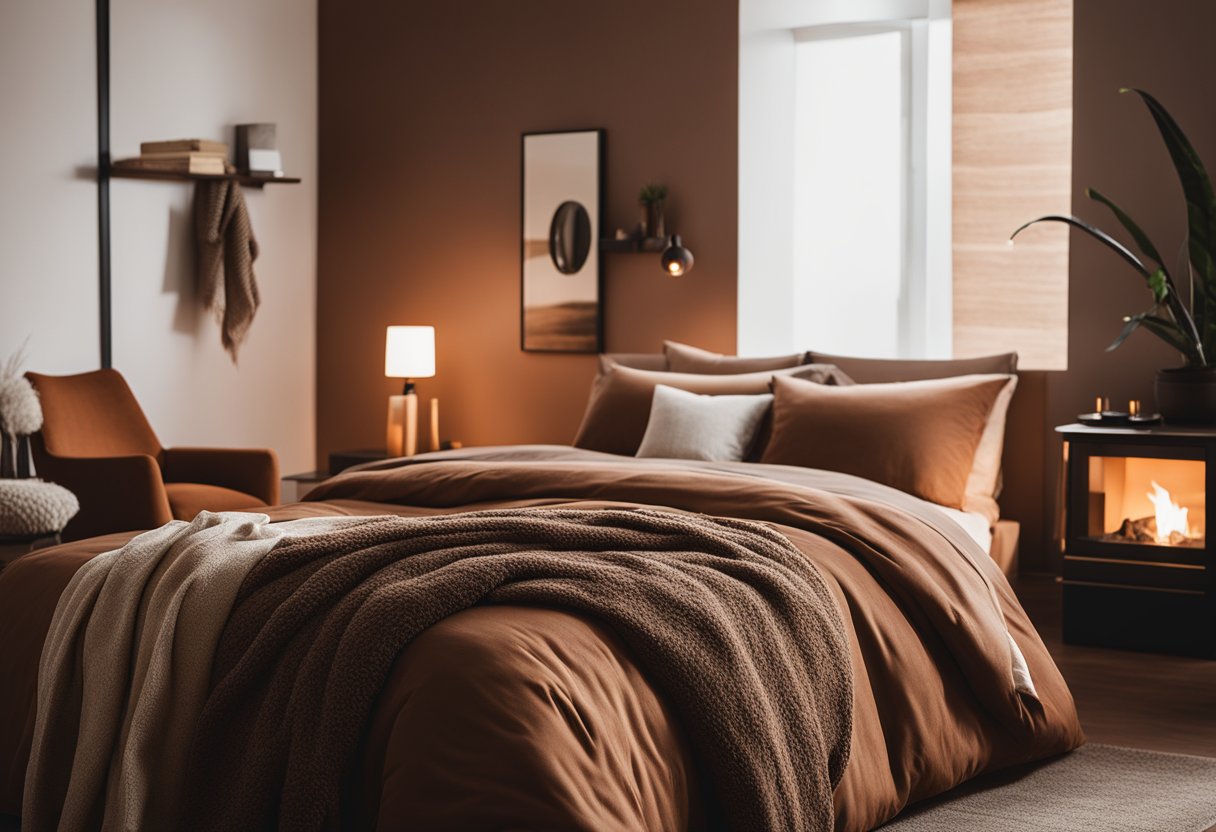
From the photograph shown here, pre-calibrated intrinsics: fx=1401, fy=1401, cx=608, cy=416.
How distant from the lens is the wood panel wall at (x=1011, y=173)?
18.8 feet

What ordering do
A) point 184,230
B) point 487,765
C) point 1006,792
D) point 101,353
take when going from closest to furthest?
point 487,765 < point 1006,792 < point 101,353 < point 184,230

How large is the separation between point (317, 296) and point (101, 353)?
1.47 m

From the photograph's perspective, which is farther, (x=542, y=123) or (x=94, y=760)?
(x=542, y=123)

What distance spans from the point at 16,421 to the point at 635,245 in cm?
260

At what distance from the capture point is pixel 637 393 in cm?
527

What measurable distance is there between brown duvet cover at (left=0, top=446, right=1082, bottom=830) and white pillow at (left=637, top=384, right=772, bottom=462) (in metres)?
0.40

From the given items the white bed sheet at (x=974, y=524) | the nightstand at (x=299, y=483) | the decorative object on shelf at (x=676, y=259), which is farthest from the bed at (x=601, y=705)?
the nightstand at (x=299, y=483)

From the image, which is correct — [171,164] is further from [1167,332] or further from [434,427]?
[1167,332]

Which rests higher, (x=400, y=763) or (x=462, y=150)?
(x=462, y=150)

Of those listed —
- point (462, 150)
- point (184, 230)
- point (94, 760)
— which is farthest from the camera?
point (462, 150)

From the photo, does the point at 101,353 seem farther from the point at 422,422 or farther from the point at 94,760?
the point at 94,760

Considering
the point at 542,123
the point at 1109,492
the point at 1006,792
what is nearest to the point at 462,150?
the point at 542,123

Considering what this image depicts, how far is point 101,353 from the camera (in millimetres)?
5598

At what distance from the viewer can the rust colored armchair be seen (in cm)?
478
